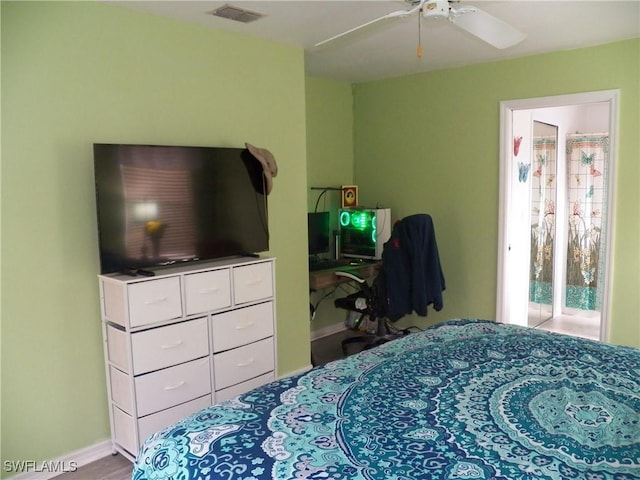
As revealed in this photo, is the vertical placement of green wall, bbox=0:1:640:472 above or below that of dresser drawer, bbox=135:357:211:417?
above

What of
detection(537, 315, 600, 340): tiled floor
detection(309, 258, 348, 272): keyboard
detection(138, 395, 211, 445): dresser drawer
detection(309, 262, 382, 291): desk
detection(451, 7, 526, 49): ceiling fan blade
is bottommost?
detection(537, 315, 600, 340): tiled floor

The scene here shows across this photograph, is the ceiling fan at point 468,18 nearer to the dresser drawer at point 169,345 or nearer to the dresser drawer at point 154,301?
the dresser drawer at point 154,301

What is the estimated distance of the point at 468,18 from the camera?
92.7 inches

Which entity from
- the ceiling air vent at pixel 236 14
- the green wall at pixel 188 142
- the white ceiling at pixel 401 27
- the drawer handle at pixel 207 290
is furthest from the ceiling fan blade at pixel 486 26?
the drawer handle at pixel 207 290

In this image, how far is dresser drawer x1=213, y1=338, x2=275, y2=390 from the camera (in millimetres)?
3004

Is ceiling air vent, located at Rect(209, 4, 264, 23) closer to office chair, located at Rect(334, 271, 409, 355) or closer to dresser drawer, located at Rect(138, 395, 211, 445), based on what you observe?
office chair, located at Rect(334, 271, 409, 355)

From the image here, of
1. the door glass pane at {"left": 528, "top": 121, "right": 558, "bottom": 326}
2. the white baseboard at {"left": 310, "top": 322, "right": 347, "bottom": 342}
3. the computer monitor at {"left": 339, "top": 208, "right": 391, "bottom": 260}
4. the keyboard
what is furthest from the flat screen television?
the door glass pane at {"left": 528, "top": 121, "right": 558, "bottom": 326}

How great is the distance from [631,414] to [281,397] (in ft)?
3.95

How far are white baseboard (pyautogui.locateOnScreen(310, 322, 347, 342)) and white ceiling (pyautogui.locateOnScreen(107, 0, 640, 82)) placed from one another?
2.45 meters

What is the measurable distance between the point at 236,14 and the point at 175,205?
1155 mm

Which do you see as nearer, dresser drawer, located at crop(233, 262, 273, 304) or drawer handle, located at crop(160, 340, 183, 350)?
drawer handle, located at crop(160, 340, 183, 350)

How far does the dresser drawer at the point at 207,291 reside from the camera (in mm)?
2830

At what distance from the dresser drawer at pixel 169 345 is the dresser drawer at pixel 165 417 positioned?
0.81ft

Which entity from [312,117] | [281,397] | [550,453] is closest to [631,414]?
[550,453]
